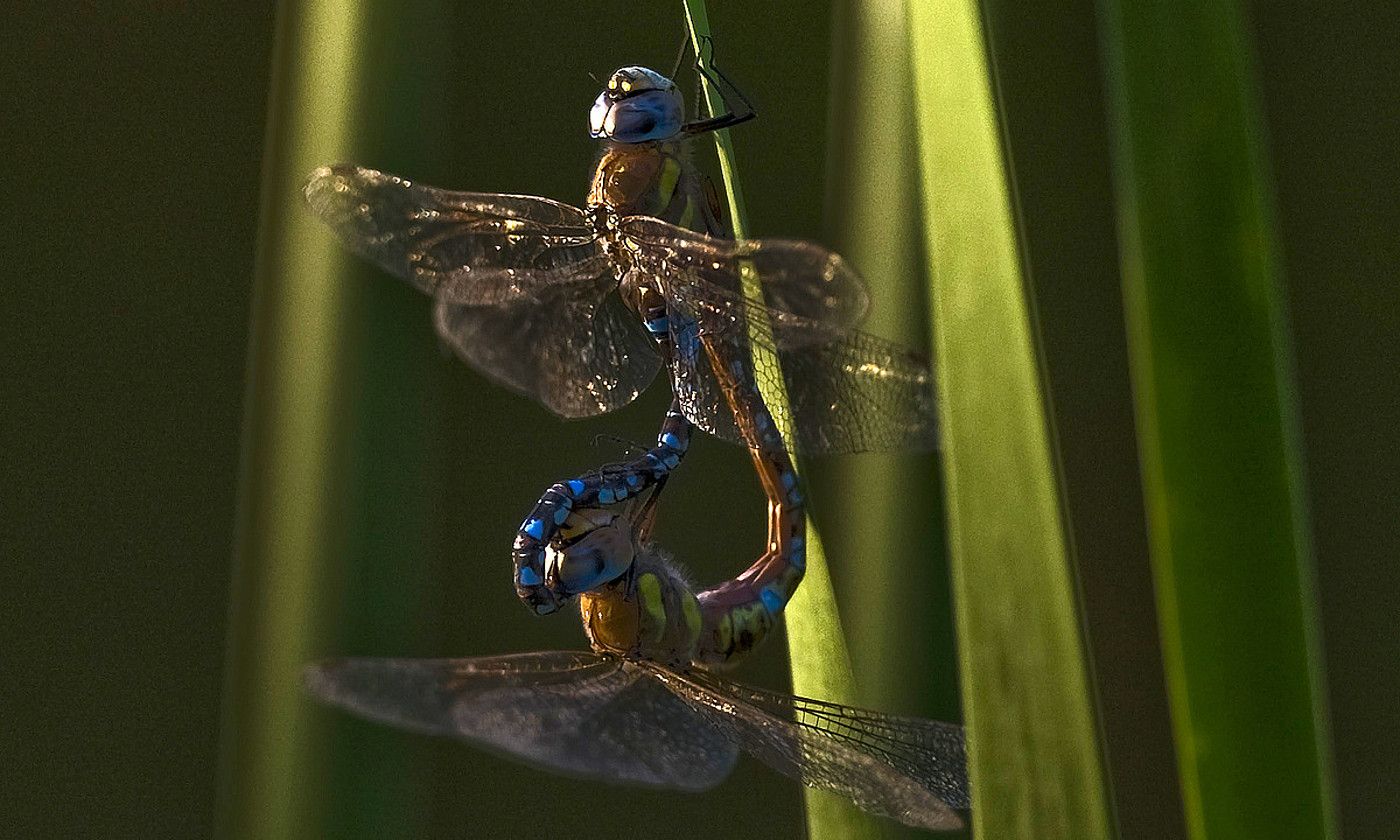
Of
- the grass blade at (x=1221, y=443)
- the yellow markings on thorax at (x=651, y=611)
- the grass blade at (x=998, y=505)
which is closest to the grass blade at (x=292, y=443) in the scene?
the yellow markings on thorax at (x=651, y=611)

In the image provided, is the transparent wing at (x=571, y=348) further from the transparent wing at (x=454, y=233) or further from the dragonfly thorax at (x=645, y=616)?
the dragonfly thorax at (x=645, y=616)

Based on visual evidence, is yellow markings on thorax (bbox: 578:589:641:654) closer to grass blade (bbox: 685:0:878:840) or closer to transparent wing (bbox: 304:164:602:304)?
grass blade (bbox: 685:0:878:840)

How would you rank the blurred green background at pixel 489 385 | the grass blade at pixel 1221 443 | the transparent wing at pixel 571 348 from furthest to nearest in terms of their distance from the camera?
the blurred green background at pixel 489 385 < the transparent wing at pixel 571 348 < the grass blade at pixel 1221 443

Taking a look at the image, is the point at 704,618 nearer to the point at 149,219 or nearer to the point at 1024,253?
the point at 1024,253

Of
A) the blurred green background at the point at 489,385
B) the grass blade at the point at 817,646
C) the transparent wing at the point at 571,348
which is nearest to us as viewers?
the grass blade at the point at 817,646

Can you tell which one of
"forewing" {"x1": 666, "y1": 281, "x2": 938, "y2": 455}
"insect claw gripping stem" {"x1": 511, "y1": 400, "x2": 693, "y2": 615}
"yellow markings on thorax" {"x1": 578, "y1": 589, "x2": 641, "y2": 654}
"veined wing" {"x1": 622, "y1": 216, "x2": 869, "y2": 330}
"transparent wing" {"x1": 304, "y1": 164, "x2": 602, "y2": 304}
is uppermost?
"transparent wing" {"x1": 304, "y1": 164, "x2": 602, "y2": 304}

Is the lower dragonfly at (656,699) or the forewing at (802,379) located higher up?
the forewing at (802,379)

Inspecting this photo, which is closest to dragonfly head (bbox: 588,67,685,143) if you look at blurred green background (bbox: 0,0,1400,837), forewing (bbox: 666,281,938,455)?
forewing (bbox: 666,281,938,455)
